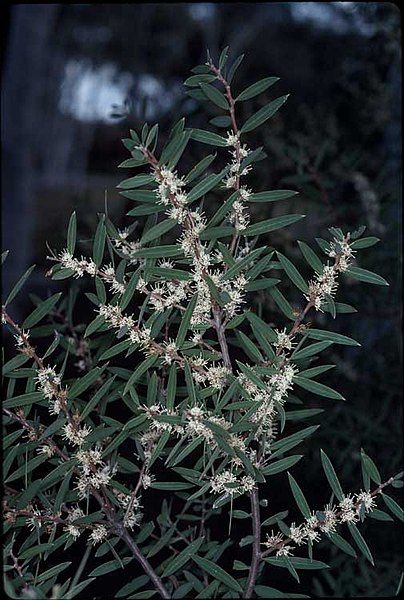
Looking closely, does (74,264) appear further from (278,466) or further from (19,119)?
(19,119)

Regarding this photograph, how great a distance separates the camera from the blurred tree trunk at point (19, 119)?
2393 millimetres

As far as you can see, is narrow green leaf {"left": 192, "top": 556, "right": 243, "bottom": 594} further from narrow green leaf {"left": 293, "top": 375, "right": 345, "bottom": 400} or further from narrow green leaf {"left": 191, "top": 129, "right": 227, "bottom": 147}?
narrow green leaf {"left": 191, "top": 129, "right": 227, "bottom": 147}

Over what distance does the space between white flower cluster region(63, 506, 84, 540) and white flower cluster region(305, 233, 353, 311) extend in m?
0.22

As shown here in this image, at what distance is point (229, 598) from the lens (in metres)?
0.52

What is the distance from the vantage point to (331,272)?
1.55 feet

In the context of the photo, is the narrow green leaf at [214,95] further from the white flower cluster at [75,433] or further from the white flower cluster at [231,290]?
the white flower cluster at [75,433]

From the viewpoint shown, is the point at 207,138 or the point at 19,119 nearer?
the point at 207,138

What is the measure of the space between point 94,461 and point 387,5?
1.32 metres

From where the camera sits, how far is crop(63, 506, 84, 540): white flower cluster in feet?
1.64

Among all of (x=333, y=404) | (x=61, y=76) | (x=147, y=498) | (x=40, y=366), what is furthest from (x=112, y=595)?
(x=61, y=76)

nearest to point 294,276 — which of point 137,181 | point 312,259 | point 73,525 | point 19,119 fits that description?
point 312,259

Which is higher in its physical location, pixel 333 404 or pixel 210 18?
pixel 210 18

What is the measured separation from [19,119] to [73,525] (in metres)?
2.09

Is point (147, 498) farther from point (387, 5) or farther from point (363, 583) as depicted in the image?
point (387, 5)
